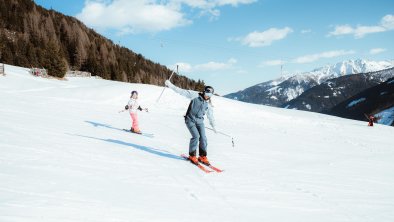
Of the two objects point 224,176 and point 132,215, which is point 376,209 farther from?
point 132,215

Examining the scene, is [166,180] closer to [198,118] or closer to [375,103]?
[198,118]

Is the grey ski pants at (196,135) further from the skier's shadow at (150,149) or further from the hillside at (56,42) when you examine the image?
the hillside at (56,42)

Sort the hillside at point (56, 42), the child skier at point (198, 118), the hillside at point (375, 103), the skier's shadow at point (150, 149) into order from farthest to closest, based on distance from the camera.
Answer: the hillside at point (375, 103)
the hillside at point (56, 42)
the skier's shadow at point (150, 149)
the child skier at point (198, 118)

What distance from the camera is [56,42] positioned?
89.6 metres

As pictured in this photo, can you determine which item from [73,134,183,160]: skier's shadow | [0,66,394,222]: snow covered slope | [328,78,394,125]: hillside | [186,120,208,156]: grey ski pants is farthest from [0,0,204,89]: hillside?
[328,78,394,125]: hillside

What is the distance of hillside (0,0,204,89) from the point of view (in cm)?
8931

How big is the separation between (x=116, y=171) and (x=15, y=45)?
96.9m

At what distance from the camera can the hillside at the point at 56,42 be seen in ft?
293

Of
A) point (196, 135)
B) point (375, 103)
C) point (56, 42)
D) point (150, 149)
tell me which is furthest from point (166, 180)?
point (375, 103)

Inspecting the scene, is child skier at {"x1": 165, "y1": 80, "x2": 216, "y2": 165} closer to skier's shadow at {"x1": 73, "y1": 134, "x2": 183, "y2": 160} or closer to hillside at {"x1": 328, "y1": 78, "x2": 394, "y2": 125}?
skier's shadow at {"x1": 73, "y1": 134, "x2": 183, "y2": 160}

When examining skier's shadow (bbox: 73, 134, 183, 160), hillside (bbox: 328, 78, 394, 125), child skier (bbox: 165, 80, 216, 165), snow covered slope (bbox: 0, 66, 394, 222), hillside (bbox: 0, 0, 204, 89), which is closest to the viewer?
snow covered slope (bbox: 0, 66, 394, 222)

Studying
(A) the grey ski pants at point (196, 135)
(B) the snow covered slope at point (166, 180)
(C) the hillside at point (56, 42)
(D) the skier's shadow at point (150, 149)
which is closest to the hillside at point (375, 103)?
(C) the hillside at point (56, 42)

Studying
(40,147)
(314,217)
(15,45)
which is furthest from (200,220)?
(15,45)

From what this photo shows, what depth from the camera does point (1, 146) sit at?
8023mm
